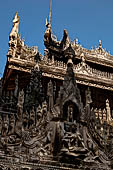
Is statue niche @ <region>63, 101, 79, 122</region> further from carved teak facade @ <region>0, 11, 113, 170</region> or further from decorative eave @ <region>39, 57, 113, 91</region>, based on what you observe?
decorative eave @ <region>39, 57, 113, 91</region>

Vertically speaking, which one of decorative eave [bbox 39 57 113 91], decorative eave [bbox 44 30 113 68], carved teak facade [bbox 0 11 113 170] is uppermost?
decorative eave [bbox 44 30 113 68]

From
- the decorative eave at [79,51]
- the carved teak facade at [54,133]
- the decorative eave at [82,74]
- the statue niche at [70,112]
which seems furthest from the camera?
the decorative eave at [79,51]

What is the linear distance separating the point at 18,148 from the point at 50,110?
2.04 metres

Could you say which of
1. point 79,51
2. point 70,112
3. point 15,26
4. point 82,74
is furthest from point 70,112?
point 79,51

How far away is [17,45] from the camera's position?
16.7 meters

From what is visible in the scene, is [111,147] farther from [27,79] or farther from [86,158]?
[27,79]

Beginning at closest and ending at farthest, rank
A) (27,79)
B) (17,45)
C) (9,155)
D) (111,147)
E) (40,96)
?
(9,155), (111,147), (40,96), (27,79), (17,45)

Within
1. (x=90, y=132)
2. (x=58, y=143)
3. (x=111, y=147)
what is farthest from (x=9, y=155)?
(x=111, y=147)

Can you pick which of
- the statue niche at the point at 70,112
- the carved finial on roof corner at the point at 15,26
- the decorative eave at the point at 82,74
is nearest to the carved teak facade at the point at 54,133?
the statue niche at the point at 70,112

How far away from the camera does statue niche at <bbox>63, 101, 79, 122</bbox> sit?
9695mm

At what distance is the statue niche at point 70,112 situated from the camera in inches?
382

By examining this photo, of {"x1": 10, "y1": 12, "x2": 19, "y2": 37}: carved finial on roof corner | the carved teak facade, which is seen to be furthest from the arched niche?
{"x1": 10, "y1": 12, "x2": 19, "y2": 37}: carved finial on roof corner

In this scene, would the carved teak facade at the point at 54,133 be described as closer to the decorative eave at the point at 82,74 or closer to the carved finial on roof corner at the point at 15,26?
the decorative eave at the point at 82,74

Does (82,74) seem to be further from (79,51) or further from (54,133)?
(54,133)
